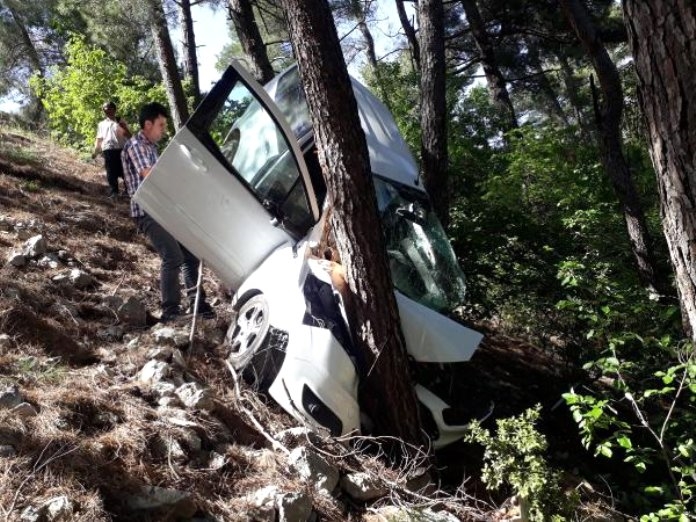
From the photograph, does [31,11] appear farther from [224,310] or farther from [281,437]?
[281,437]

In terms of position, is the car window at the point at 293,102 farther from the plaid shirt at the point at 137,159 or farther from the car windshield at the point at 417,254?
the plaid shirt at the point at 137,159

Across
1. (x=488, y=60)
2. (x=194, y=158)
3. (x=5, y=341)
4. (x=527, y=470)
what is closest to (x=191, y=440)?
(x=5, y=341)

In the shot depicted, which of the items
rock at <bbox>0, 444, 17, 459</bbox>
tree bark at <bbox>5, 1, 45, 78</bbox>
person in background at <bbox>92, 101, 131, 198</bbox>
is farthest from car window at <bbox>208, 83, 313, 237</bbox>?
tree bark at <bbox>5, 1, 45, 78</bbox>

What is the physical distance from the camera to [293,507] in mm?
2863

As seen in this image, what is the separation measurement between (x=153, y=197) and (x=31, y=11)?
20520mm

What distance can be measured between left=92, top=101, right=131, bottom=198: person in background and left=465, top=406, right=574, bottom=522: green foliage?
655 centimetres

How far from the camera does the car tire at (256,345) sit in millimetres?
3855

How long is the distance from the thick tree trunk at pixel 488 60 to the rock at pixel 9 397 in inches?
391

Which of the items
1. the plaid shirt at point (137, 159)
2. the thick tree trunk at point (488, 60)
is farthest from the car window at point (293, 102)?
the thick tree trunk at point (488, 60)

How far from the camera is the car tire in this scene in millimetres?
3855

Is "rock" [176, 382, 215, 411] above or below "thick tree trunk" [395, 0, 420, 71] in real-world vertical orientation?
below

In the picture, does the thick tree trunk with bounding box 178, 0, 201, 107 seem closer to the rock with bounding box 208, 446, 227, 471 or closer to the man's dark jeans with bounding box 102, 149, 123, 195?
the man's dark jeans with bounding box 102, 149, 123, 195

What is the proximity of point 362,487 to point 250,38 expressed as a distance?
6484 mm

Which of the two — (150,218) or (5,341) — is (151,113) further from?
(5,341)
